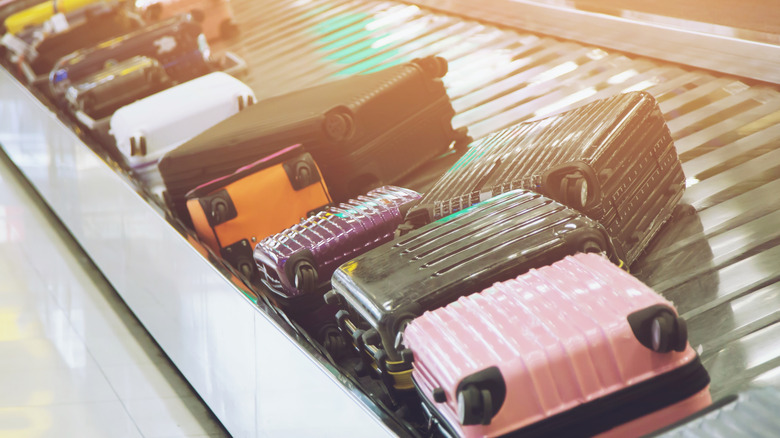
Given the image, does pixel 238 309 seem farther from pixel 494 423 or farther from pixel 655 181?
pixel 655 181

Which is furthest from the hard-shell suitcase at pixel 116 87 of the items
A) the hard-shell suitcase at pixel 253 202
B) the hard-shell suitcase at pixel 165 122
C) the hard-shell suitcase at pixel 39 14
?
the hard-shell suitcase at pixel 253 202

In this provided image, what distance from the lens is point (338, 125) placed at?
2.82m

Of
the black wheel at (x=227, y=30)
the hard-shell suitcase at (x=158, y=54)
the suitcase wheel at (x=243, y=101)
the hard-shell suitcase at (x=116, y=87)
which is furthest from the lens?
the black wheel at (x=227, y=30)

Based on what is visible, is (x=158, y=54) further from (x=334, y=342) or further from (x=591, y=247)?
(x=591, y=247)

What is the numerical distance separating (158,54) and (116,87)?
1.68ft

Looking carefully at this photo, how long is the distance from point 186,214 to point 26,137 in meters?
2.45

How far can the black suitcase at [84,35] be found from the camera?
537 centimetres

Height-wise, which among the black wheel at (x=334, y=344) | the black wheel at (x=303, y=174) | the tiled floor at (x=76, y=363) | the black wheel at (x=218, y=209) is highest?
the black wheel at (x=303, y=174)

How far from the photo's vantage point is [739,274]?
209 cm

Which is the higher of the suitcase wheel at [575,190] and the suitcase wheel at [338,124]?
the suitcase wheel at [575,190]

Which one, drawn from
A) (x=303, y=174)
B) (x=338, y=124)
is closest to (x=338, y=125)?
(x=338, y=124)

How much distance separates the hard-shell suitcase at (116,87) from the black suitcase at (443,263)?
293 centimetres

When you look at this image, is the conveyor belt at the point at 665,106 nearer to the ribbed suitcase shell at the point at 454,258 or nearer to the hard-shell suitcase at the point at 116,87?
the ribbed suitcase shell at the point at 454,258

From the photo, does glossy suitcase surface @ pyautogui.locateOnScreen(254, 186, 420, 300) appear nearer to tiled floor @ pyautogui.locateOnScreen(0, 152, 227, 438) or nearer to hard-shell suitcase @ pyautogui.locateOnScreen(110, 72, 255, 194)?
tiled floor @ pyautogui.locateOnScreen(0, 152, 227, 438)
